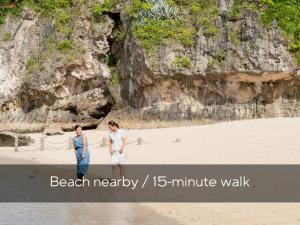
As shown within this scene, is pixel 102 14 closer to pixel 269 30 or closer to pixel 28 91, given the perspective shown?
pixel 28 91

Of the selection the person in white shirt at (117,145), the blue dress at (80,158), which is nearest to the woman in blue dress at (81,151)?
the blue dress at (80,158)

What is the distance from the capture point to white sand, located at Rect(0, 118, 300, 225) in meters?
6.64

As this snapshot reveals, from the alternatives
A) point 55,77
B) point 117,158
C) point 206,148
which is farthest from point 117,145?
point 55,77

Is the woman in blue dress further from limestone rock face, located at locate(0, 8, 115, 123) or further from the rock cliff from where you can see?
limestone rock face, located at locate(0, 8, 115, 123)

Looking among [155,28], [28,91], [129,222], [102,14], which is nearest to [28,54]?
[28,91]

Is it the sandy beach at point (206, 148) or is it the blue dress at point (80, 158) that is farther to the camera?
the sandy beach at point (206, 148)

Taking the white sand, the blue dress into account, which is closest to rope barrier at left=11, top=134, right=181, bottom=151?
the white sand

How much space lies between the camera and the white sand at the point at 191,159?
261 inches

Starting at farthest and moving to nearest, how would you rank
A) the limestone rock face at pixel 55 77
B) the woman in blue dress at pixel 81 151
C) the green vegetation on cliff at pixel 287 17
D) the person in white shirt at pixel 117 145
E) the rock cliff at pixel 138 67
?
the limestone rock face at pixel 55 77 → the rock cliff at pixel 138 67 → the green vegetation on cliff at pixel 287 17 → the woman in blue dress at pixel 81 151 → the person in white shirt at pixel 117 145

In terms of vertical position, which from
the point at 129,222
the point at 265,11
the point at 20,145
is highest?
the point at 265,11

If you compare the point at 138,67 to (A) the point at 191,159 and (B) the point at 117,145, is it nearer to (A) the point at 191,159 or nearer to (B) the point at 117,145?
(A) the point at 191,159

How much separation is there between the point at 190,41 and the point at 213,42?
46.1 inches

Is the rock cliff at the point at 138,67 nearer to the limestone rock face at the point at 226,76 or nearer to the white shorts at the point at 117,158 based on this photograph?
the limestone rock face at the point at 226,76

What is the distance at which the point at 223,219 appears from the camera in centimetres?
651
